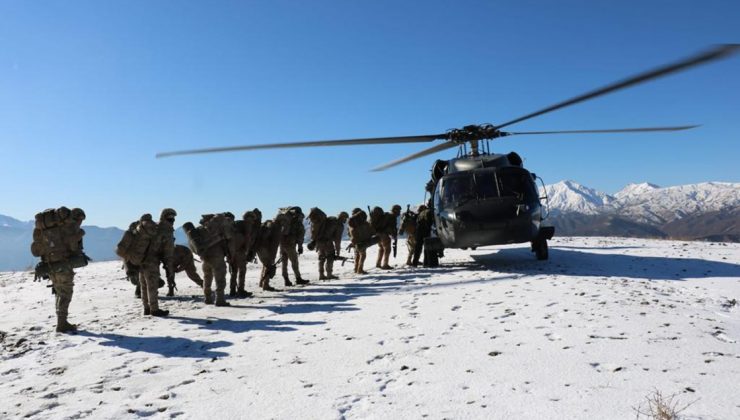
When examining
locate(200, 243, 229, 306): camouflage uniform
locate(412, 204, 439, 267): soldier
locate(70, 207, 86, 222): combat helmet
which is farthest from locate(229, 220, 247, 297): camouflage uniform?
locate(412, 204, 439, 267): soldier

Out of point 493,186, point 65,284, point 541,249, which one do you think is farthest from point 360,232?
point 65,284

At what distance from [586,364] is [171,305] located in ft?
26.4

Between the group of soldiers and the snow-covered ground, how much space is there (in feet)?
2.52

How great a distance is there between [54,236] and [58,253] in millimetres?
281

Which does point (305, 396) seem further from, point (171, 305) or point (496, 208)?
point (496, 208)

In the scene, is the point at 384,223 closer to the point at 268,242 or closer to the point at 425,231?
the point at 425,231

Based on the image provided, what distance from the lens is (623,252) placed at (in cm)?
1243

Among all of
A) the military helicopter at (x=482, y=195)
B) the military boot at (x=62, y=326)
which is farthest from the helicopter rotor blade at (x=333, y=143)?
the military boot at (x=62, y=326)

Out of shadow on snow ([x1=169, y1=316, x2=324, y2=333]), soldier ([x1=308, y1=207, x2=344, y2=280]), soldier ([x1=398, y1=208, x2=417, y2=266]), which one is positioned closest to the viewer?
shadow on snow ([x1=169, y1=316, x2=324, y2=333])

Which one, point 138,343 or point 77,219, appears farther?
point 77,219

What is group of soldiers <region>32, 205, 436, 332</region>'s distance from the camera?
6785 mm

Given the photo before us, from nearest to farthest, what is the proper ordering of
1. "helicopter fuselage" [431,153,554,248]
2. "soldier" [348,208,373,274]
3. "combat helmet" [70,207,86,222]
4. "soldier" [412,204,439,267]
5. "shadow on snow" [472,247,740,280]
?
"combat helmet" [70,207,86,222], "shadow on snow" [472,247,740,280], "helicopter fuselage" [431,153,554,248], "soldier" [348,208,373,274], "soldier" [412,204,439,267]

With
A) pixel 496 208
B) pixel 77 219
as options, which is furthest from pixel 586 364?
pixel 77 219

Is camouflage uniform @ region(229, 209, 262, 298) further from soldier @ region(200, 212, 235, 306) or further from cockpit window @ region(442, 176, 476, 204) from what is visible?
cockpit window @ region(442, 176, 476, 204)
